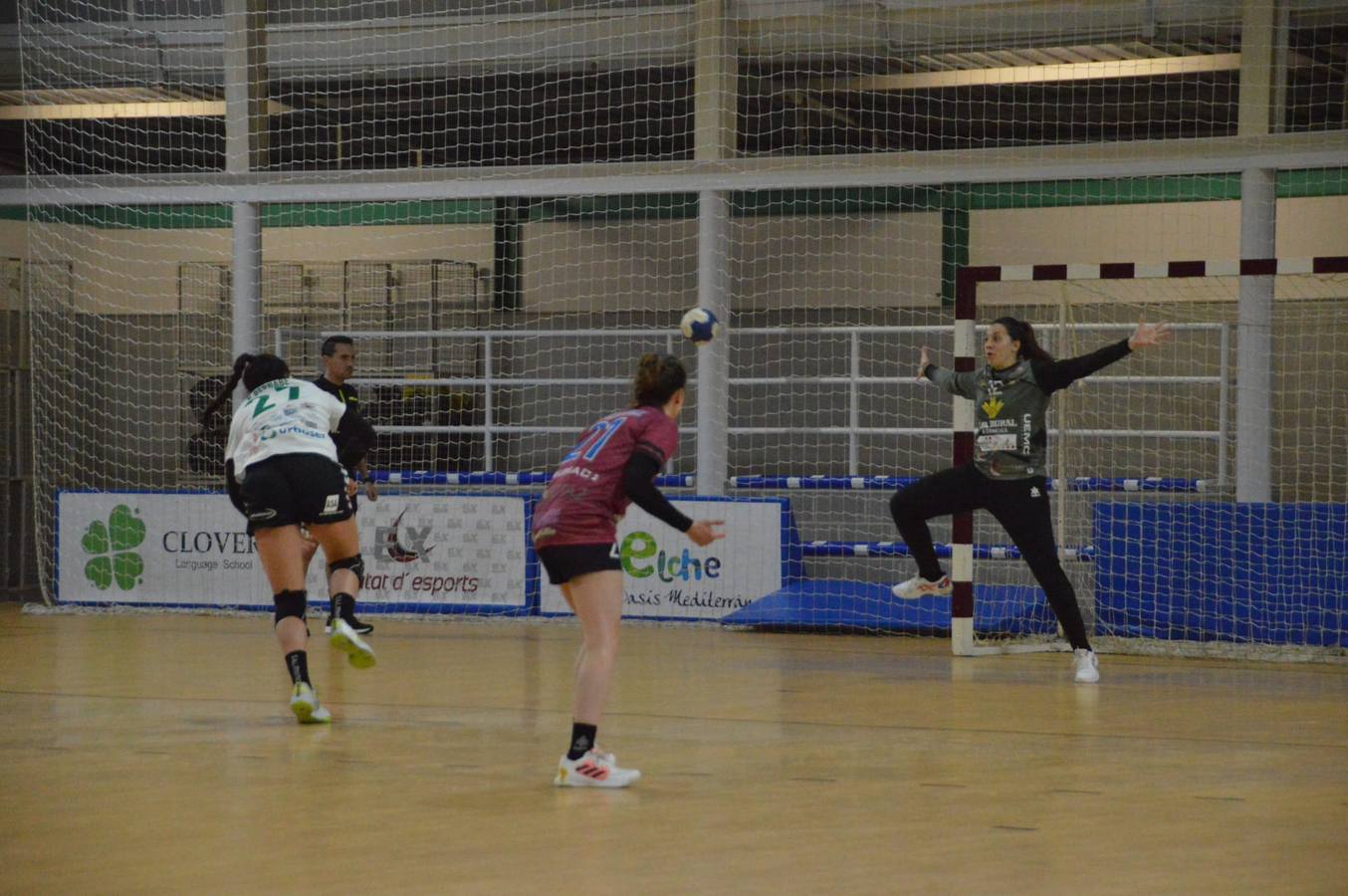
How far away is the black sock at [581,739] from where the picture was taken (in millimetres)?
6789

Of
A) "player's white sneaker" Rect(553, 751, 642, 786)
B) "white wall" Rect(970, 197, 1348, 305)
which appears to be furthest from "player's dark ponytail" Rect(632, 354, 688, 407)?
"white wall" Rect(970, 197, 1348, 305)

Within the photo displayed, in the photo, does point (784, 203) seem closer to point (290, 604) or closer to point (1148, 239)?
point (1148, 239)

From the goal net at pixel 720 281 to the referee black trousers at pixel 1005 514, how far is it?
2200mm

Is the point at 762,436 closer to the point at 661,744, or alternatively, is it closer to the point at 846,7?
the point at 846,7

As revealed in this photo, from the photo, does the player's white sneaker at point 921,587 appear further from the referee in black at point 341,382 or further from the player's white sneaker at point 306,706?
the player's white sneaker at point 306,706

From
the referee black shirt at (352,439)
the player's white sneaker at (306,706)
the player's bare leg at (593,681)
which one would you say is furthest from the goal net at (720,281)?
the player's bare leg at (593,681)

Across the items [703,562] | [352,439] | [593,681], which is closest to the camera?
[593,681]

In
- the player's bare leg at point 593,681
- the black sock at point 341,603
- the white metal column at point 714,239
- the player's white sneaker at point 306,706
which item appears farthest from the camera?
the white metal column at point 714,239

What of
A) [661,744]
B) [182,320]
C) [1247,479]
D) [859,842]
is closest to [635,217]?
[182,320]

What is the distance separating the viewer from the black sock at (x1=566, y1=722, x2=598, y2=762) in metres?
6.79

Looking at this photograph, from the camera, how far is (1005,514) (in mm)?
10938

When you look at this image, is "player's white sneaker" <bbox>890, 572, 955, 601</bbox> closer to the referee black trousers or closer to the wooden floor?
the referee black trousers

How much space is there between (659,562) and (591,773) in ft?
27.7

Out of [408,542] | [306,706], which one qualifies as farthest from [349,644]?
[408,542]
